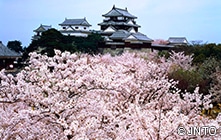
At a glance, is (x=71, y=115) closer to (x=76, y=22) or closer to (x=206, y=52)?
(x=206, y=52)

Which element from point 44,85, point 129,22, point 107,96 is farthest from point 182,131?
point 129,22

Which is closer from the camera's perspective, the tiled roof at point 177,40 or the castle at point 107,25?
the tiled roof at point 177,40

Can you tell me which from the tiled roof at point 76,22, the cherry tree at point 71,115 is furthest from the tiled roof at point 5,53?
the tiled roof at point 76,22

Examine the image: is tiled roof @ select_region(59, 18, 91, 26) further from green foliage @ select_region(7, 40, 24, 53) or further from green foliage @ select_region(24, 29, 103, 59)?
green foliage @ select_region(24, 29, 103, 59)

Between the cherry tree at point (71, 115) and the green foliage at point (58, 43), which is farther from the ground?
the green foliage at point (58, 43)

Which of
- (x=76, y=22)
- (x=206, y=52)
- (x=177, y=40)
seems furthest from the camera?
(x=76, y=22)

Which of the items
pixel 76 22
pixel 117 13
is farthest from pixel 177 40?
pixel 76 22

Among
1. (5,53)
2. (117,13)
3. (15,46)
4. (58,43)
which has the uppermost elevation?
(117,13)

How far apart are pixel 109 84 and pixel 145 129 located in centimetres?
192

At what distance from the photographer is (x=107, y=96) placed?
21.7 feet

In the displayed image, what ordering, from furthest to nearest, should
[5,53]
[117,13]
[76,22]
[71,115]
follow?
[117,13] → [76,22] → [5,53] → [71,115]

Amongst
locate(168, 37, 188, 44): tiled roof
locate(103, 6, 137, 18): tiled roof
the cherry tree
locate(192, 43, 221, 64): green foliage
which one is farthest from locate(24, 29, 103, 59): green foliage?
the cherry tree

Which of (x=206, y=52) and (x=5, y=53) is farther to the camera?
(x=206, y=52)

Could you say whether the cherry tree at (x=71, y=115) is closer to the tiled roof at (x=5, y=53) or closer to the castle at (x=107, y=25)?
the tiled roof at (x=5, y=53)
